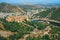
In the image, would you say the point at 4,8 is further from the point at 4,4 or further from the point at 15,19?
the point at 15,19

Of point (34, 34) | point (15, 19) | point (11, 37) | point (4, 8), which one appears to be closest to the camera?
point (11, 37)

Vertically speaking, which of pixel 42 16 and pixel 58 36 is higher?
pixel 58 36

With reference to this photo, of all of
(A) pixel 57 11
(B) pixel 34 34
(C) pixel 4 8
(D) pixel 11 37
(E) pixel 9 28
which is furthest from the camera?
(C) pixel 4 8

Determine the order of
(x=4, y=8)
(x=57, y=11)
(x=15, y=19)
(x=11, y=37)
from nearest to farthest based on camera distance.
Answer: (x=11, y=37), (x=15, y=19), (x=57, y=11), (x=4, y=8)

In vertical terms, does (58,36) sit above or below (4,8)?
above

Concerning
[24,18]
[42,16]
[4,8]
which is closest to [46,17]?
[42,16]

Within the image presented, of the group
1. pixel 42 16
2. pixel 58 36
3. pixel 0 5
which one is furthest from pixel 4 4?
pixel 58 36

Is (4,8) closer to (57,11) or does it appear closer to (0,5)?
(0,5)

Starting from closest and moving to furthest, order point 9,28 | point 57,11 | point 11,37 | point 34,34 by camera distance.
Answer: point 11,37 → point 34,34 → point 9,28 → point 57,11

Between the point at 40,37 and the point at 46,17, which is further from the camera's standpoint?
the point at 46,17
